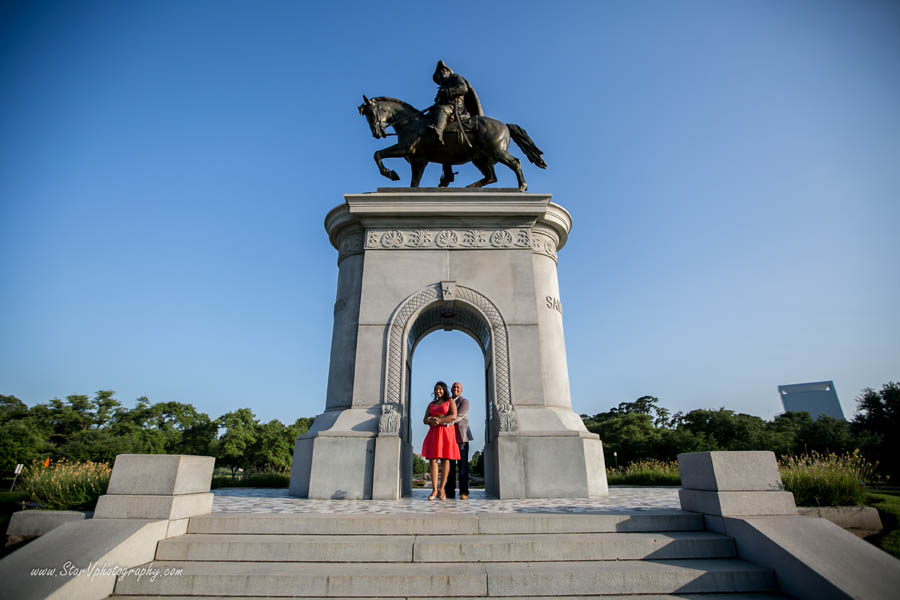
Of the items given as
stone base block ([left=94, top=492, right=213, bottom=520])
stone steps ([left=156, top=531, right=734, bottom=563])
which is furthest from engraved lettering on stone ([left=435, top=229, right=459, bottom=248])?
stone base block ([left=94, top=492, right=213, bottom=520])

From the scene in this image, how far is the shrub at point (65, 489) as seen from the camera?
267 inches

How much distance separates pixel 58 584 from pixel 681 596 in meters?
6.31

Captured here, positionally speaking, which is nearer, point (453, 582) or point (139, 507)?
point (453, 582)

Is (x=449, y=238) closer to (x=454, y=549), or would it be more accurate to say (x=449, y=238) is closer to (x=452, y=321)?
(x=452, y=321)

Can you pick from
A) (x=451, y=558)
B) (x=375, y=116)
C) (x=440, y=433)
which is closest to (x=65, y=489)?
(x=451, y=558)

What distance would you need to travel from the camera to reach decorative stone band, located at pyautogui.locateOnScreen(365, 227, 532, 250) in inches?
476

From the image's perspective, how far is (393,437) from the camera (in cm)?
993

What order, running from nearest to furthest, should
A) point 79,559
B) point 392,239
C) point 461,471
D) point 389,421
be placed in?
point 79,559 → point 461,471 → point 389,421 → point 392,239

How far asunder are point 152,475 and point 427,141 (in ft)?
34.3

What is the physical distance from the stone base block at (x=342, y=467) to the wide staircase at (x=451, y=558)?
3.50 m

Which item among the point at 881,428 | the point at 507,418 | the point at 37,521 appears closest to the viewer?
the point at 37,521

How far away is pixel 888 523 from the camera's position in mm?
6574

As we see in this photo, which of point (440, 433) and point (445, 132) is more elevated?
point (445, 132)

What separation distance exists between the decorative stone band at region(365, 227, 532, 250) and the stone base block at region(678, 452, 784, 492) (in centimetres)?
714
